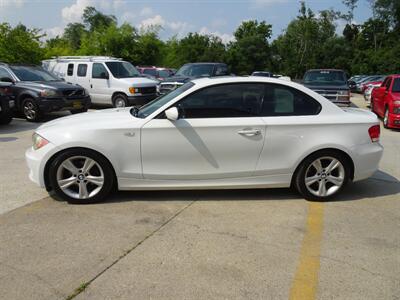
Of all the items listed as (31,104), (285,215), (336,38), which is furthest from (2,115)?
(336,38)

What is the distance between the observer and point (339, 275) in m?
3.26

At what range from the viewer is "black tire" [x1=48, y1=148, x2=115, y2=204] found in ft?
15.0

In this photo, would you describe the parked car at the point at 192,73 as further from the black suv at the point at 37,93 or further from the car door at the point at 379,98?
the car door at the point at 379,98

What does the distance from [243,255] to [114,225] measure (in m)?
1.45

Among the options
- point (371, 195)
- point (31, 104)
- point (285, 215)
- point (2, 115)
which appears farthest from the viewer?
point (31, 104)

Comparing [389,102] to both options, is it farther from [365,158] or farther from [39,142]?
[39,142]

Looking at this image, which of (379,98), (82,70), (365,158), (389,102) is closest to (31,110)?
(82,70)

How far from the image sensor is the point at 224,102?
15.7ft

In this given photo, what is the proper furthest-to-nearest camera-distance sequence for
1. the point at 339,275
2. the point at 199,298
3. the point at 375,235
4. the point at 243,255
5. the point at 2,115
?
the point at 2,115 → the point at 375,235 → the point at 243,255 → the point at 339,275 → the point at 199,298

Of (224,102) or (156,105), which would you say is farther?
(156,105)

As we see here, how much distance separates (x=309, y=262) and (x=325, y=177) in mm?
1737

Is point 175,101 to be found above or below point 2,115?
above

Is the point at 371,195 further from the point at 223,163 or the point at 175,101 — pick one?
the point at 175,101

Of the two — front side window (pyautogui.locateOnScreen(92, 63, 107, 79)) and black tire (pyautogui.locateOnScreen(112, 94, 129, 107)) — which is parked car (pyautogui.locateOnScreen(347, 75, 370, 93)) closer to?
black tire (pyautogui.locateOnScreen(112, 94, 129, 107))
